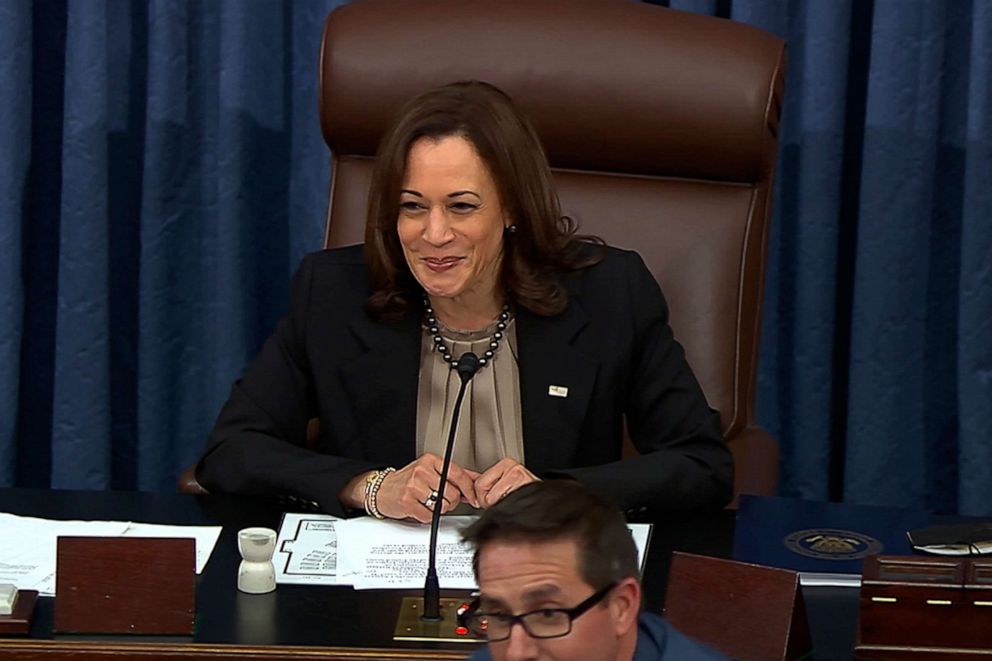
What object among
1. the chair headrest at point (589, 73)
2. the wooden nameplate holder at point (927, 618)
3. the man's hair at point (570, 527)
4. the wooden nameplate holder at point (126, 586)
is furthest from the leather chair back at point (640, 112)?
the man's hair at point (570, 527)

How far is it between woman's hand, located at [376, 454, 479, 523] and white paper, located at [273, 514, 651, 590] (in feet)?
0.07

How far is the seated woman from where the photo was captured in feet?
8.52

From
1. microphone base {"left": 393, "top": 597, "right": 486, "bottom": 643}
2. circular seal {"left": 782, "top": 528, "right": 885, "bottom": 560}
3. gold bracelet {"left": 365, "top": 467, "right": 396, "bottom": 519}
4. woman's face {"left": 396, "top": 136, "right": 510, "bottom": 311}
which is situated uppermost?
woman's face {"left": 396, "top": 136, "right": 510, "bottom": 311}

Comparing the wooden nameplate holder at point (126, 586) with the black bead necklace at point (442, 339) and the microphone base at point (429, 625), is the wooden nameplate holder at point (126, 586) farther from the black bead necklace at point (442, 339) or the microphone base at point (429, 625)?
the black bead necklace at point (442, 339)

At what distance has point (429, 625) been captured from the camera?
6.61ft

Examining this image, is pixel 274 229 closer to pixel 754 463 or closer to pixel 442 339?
pixel 442 339

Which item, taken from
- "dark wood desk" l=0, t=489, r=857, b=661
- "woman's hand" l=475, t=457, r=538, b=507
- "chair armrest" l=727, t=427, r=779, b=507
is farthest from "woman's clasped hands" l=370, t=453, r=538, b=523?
"chair armrest" l=727, t=427, r=779, b=507

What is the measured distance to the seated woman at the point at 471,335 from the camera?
2.60 m

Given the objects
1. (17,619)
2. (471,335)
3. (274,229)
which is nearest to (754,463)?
(471,335)

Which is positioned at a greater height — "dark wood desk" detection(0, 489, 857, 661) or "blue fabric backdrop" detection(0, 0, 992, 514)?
"blue fabric backdrop" detection(0, 0, 992, 514)

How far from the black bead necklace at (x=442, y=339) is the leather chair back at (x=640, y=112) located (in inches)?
13.3

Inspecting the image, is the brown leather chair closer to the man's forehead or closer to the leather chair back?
the leather chair back

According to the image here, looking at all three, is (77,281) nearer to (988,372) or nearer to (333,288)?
(333,288)

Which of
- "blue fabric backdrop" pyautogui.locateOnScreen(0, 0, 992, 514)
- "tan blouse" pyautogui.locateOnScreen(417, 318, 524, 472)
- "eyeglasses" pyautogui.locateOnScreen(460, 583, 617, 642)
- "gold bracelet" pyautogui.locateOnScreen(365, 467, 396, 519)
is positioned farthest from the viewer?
"blue fabric backdrop" pyautogui.locateOnScreen(0, 0, 992, 514)
